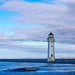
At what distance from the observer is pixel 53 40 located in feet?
204

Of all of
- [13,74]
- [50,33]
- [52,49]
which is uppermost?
[50,33]

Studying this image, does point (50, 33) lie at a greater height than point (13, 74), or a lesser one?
greater

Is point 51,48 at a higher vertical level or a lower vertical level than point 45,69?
higher

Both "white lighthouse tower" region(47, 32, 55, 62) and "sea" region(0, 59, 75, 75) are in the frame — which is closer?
"sea" region(0, 59, 75, 75)

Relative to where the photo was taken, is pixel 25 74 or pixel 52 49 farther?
pixel 52 49

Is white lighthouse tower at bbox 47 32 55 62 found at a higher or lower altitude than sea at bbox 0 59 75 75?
higher

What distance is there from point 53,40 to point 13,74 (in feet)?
92.4

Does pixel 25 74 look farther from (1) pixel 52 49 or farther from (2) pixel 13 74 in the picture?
(1) pixel 52 49

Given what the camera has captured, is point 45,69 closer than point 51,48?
Yes

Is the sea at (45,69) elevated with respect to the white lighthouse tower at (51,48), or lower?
lower

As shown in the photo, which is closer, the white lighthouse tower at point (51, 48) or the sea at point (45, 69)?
the sea at point (45, 69)

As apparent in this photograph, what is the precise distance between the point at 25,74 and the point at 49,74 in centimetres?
425

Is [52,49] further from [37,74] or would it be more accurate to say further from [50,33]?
[37,74]

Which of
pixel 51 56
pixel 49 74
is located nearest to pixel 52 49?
pixel 51 56
